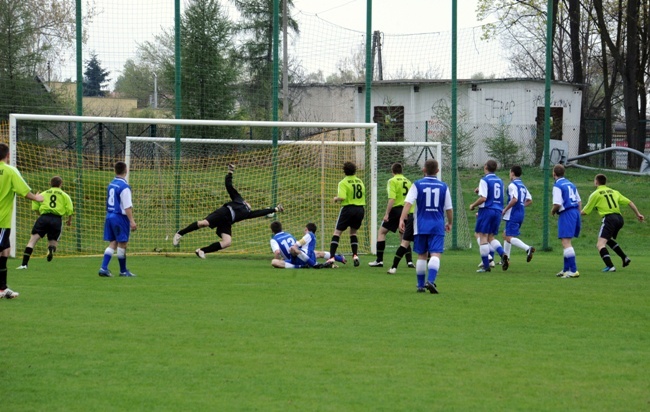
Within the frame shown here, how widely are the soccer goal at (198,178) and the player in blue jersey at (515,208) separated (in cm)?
324

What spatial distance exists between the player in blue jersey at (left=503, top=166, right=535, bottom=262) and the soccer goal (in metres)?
3.24

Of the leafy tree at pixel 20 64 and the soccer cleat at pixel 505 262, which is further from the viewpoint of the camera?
the leafy tree at pixel 20 64

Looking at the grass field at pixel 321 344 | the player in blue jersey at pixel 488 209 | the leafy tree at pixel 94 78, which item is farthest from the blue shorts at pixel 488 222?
the leafy tree at pixel 94 78

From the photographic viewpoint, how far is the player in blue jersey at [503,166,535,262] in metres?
17.6

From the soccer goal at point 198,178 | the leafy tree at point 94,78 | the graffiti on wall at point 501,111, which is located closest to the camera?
the soccer goal at point 198,178

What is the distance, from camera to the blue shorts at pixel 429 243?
13.1 metres

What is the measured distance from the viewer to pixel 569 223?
1636 centimetres

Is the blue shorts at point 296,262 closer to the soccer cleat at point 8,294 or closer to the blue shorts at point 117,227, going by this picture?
the blue shorts at point 117,227

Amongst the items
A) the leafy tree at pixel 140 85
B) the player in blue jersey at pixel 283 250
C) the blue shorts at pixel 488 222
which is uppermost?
the leafy tree at pixel 140 85

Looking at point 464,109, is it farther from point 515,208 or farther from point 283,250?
point 283,250

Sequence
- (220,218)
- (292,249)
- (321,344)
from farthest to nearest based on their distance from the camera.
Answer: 1. (220,218)
2. (292,249)
3. (321,344)

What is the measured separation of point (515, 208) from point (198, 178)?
7288mm

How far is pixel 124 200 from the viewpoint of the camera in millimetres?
14758

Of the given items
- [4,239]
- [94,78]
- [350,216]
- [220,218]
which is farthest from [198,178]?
[4,239]
